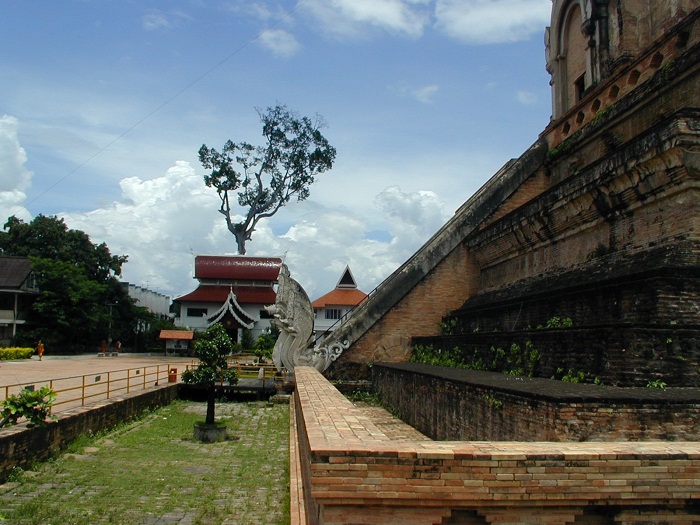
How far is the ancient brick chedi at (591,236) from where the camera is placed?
5906 mm

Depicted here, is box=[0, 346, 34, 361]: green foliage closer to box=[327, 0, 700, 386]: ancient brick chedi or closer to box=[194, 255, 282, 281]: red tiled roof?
box=[194, 255, 282, 281]: red tiled roof

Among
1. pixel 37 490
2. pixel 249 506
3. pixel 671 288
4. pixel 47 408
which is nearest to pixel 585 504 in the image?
pixel 671 288

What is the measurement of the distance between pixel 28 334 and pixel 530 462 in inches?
1304

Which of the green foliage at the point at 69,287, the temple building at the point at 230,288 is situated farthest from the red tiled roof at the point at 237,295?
the green foliage at the point at 69,287

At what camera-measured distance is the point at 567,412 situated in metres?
4.59

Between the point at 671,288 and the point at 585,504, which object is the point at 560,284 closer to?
the point at 671,288

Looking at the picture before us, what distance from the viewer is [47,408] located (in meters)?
7.27

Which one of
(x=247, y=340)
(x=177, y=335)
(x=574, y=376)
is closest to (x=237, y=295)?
(x=247, y=340)

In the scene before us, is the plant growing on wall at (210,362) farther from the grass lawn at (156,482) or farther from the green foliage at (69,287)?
the green foliage at (69,287)

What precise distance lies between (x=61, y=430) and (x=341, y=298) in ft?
102

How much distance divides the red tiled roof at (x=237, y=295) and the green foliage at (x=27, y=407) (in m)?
30.4

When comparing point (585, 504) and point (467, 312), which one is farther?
point (467, 312)

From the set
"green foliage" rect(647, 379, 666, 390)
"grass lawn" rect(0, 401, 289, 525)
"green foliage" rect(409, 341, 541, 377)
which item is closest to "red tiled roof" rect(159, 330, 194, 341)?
"grass lawn" rect(0, 401, 289, 525)

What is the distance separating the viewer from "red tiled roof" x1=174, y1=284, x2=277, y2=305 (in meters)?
38.1
